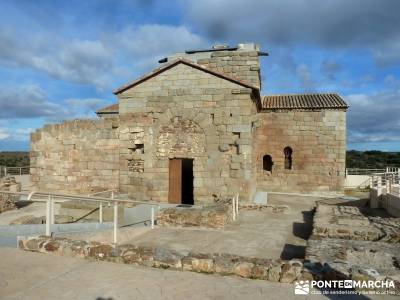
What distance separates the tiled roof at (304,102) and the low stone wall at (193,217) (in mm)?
10212

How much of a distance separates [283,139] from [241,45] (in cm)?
564

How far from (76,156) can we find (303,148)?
436 inches

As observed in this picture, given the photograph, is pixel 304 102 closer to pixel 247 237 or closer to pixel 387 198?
pixel 387 198

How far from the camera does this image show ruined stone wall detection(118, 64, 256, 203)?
523 inches

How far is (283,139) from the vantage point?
18.5 metres

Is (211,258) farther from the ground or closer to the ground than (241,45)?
closer to the ground

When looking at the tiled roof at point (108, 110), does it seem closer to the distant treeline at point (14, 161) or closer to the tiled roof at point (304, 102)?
the tiled roof at point (304, 102)

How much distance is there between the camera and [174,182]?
46.8 feet

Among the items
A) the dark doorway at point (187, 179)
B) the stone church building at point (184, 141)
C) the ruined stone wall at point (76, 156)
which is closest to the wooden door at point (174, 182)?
the stone church building at point (184, 141)

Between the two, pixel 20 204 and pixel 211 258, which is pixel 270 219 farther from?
pixel 20 204

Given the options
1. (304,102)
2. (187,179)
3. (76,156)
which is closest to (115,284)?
(76,156)

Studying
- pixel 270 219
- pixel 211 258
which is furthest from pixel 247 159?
pixel 211 258

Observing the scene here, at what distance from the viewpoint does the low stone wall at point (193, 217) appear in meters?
9.53

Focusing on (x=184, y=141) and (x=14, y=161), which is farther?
(x=14, y=161)
